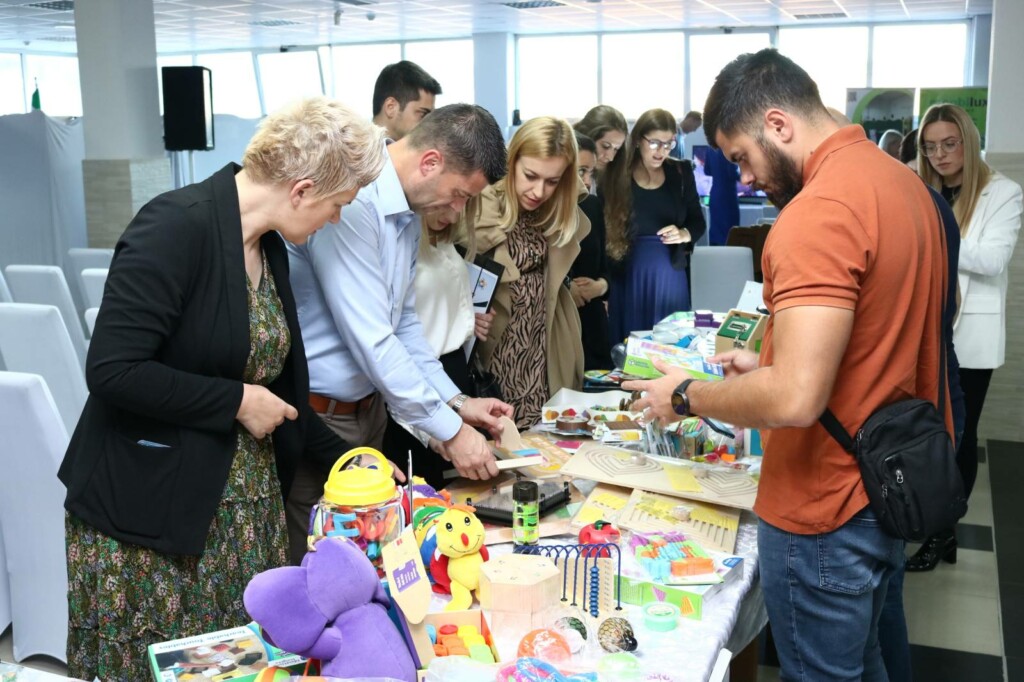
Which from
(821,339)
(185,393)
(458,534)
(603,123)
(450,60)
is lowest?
(458,534)

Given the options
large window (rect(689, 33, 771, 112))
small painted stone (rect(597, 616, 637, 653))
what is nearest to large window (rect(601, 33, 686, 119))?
large window (rect(689, 33, 771, 112))

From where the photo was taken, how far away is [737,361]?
6.32 ft

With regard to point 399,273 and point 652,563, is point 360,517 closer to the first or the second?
point 652,563

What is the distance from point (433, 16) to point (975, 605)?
11.5 m

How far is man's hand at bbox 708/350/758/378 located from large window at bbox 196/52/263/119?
670 inches

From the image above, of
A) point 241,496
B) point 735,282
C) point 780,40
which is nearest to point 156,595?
point 241,496

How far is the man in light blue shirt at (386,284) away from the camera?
71.4 inches

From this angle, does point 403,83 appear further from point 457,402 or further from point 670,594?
point 670,594

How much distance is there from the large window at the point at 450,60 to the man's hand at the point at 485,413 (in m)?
15.1

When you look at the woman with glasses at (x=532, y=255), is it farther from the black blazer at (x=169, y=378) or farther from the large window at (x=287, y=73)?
the large window at (x=287, y=73)

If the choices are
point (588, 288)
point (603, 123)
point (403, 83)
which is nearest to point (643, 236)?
point (603, 123)

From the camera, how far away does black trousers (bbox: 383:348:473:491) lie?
87.3 inches

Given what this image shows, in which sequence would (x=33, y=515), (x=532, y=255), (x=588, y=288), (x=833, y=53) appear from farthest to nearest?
(x=833, y=53) < (x=588, y=288) < (x=532, y=255) < (x=33, y=515)

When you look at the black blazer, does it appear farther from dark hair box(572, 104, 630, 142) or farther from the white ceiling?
the white ceiling
